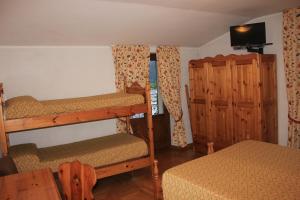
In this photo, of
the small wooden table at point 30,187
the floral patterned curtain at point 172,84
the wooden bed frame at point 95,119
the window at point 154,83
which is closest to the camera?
the small wooden table at point 30,187

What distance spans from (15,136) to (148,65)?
262 cm

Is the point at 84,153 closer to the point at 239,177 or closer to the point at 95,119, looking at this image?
the point at 95,119

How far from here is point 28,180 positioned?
1.99 meters

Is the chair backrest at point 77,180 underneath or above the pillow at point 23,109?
underneath

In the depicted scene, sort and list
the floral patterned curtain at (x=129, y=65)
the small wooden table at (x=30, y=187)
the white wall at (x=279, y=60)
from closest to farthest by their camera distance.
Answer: the small wooden table at (x=30, y=187), the white wall at (x=279, y=60), the floral patterned curtain at (x=129, y=65)

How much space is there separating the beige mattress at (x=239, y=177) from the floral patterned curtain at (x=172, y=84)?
2.57 metres

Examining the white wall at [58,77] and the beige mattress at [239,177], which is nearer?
the beige mattress at [239,177]

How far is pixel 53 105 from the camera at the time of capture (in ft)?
10.7

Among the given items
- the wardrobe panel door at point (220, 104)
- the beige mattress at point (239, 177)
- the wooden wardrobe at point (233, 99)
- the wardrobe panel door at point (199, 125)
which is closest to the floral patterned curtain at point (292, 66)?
the wooden wardrobe at point (233, 99)

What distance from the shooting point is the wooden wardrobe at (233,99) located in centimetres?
415

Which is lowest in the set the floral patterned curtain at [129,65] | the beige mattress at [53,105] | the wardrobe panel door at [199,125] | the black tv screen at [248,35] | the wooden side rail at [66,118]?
the wardrobe panel door at [199,125]

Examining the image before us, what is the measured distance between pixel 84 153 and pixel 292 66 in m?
3.54

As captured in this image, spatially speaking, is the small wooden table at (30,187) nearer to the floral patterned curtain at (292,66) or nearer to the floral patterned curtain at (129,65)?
the floral patterned curtain at (129,65)

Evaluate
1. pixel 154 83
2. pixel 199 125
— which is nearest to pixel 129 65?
pixel 154 83
